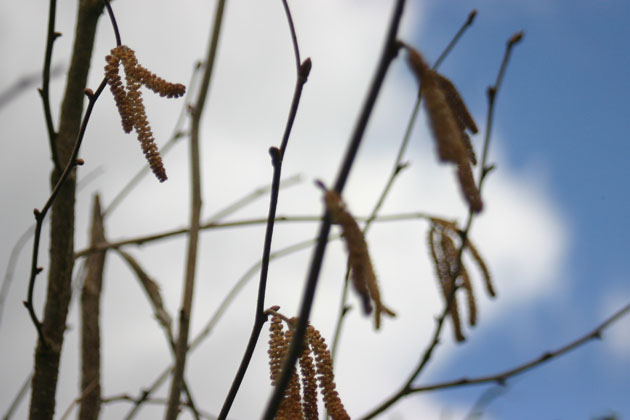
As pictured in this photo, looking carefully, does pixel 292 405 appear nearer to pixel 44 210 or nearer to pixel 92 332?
pixel 44 210

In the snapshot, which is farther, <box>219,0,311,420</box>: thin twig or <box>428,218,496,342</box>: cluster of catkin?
<box>428,218,496,342</box>: cluster of catkin

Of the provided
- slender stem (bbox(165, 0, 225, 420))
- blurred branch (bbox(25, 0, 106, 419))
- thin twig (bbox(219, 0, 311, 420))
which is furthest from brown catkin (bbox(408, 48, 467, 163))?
blurred branch (bbox(25, 0, 106, 419))

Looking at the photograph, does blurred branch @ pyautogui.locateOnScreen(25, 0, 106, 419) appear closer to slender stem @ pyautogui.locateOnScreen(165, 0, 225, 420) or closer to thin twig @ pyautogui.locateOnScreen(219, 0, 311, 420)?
slender stem @ pyautogui.locateOnScreen(165, 0, 225, 420)

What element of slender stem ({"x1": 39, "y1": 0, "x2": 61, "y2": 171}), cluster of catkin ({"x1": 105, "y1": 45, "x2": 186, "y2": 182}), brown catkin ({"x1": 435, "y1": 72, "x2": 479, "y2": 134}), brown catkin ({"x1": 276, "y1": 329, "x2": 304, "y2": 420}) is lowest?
brown catkin ({"x1": 276, "y1": 329, "x2": 304, "y2": 420})

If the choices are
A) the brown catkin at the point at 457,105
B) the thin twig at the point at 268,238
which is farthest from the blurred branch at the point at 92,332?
the brown catkin at the point at 457,105

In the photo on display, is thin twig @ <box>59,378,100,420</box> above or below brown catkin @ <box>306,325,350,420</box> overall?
above

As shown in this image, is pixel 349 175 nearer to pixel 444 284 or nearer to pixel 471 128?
pixel 471 128

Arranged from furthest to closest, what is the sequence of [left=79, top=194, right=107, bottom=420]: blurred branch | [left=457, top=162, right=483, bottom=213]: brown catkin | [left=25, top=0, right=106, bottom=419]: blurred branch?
[left=79, top=194, right=107, bottom=420]: blurred branch, [left=25, top=0, right=106, bottom=419]: blurred branch, [left=457, top=162, right=483, bottom=213]: brown catkin
